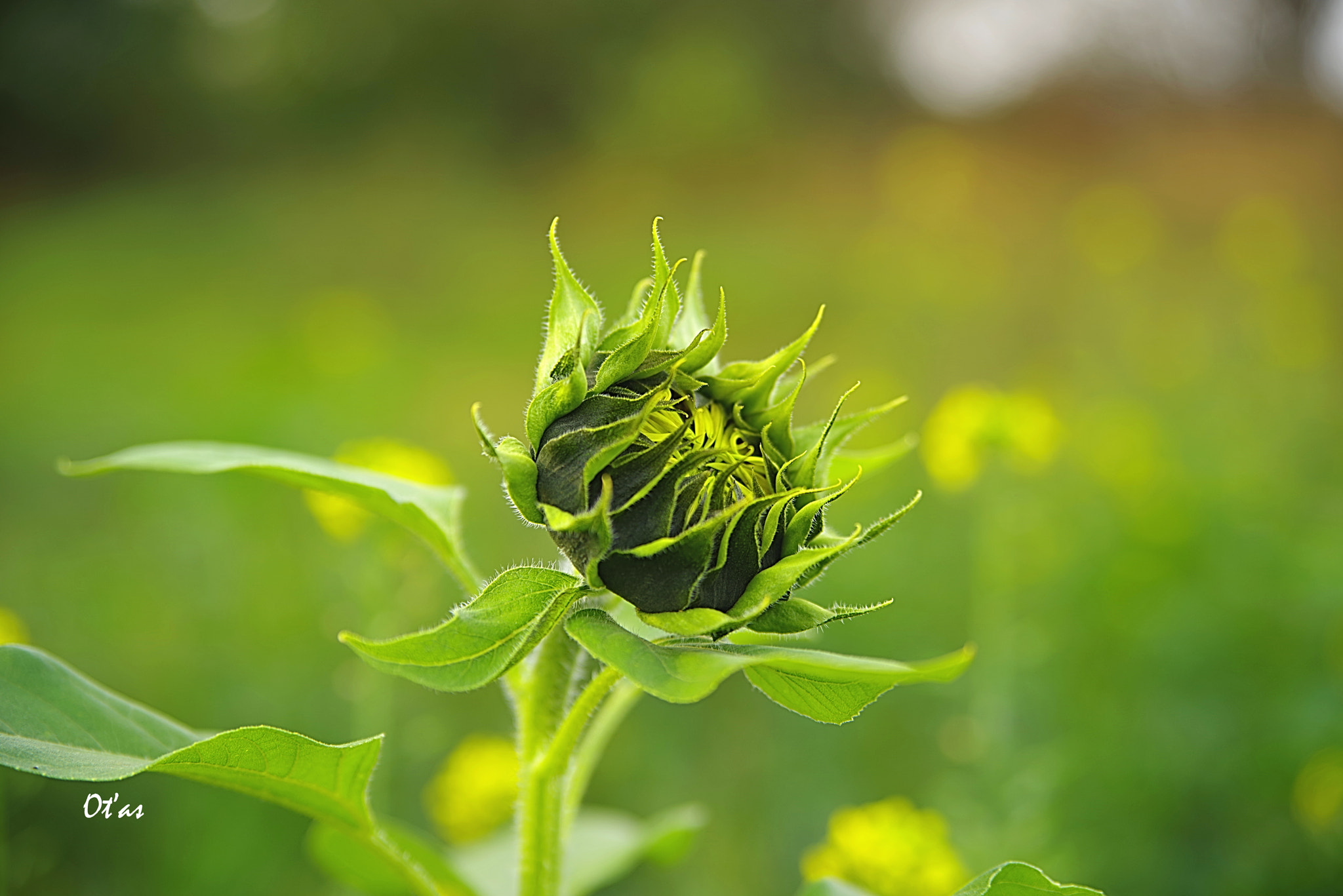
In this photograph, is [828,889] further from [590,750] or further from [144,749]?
[144,749]

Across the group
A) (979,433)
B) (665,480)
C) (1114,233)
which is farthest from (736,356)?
(665,480)

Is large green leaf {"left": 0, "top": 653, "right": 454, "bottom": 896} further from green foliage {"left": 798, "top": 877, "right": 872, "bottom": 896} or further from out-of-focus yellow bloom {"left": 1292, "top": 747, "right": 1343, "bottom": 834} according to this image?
out-of-focus yellow bloom {"left": 1292, "top": 747, "right": 1343, "bottom": 834}

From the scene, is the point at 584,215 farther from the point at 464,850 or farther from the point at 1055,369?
the point at 464,850

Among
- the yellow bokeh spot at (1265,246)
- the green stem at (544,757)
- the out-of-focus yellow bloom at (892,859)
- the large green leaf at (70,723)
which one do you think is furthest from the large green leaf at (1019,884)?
the yellow bokeh spot at (1265,246)

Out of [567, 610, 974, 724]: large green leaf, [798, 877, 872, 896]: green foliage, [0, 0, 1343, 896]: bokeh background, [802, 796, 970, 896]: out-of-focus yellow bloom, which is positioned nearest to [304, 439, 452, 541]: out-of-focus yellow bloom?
[0, 0, 1343, 896]: bokeh background

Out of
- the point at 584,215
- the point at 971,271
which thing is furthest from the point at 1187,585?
the point at 584,215
